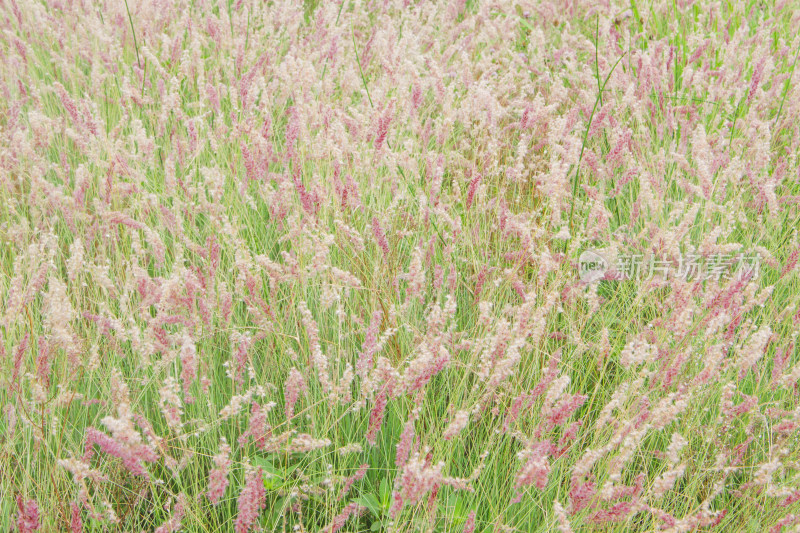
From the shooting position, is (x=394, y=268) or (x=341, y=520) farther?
(x=394, y=268)

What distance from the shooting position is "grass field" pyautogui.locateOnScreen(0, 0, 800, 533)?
1.42m

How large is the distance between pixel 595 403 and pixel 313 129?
142 cm

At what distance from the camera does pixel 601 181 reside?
2.35m

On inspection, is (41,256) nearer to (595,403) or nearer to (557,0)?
(595,403)

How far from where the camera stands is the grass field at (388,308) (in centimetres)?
142

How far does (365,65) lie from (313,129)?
66cm

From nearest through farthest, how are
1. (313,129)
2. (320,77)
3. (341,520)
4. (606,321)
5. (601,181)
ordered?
(341,520), (606,321), (601,181), (313,129), (320,77)

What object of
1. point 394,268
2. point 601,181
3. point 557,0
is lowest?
point 394,268

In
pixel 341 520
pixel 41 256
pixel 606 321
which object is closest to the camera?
pixel 341 520

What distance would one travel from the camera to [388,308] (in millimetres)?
1882

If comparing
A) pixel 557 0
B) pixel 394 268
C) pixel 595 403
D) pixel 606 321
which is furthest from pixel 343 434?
pixel 557 0

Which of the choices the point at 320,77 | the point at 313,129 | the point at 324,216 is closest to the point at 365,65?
the point at 320,77

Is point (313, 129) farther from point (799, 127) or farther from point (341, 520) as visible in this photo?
point (799, 127)

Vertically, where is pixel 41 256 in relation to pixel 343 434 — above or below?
above
